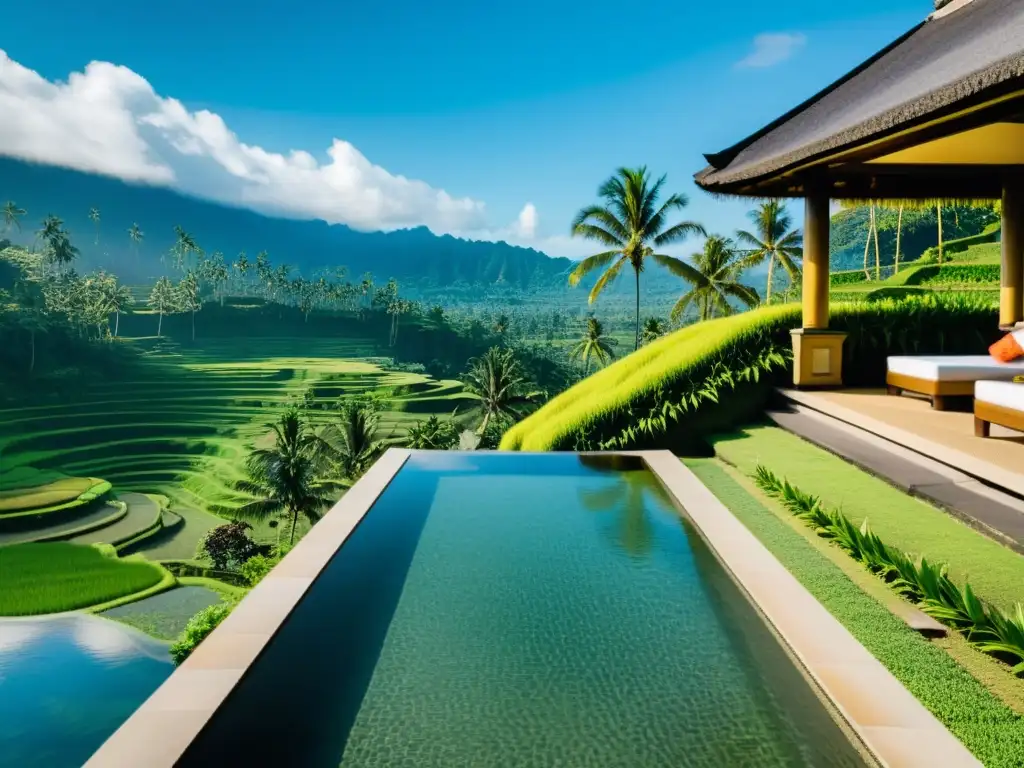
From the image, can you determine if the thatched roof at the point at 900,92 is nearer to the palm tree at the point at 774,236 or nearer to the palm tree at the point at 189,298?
the palm tree at the point at 774,236

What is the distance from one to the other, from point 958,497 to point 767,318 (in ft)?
12.9

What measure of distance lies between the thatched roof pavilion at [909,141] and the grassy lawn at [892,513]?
1.51 m

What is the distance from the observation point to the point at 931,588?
325 cm

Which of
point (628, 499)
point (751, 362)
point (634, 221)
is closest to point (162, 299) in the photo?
point (634, 221)

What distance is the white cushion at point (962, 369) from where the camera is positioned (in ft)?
18.0

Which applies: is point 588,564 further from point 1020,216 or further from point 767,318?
→ point 1020,216

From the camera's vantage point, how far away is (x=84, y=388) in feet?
197

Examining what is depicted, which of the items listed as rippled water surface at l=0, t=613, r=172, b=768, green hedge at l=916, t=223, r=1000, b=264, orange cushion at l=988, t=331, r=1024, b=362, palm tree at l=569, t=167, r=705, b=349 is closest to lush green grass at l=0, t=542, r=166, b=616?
rippled water surface at l=0, t=613, r=172, b=768

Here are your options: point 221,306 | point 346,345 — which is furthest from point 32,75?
point 346,345

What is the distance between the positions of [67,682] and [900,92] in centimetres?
3034

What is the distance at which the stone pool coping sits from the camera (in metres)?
2.25

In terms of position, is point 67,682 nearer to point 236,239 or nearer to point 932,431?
point 932,431

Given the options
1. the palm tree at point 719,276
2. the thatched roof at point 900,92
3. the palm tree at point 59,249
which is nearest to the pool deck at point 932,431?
the thatched roof at point 900,92

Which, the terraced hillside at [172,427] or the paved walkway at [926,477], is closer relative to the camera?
the paved walkway at [926,477]
